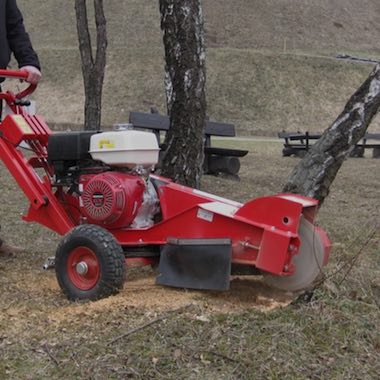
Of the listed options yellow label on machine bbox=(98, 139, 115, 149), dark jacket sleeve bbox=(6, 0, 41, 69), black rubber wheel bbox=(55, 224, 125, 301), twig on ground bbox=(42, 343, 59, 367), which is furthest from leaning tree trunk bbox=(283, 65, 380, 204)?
twig on ground bbox=(42, 343, 59, 367)

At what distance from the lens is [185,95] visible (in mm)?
5566

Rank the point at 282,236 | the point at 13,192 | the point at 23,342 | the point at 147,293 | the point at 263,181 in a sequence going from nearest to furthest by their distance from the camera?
the point at 23,342, the point at 282,236, the point at 147,293, the point at 13,192, the point at 263,181

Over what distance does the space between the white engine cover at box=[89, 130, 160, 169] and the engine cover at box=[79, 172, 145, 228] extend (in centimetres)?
10

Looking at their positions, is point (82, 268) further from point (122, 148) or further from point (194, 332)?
point (194, 332)

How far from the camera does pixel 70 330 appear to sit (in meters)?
3.31

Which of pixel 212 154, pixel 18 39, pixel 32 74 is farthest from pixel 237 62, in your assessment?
pixel 32 74

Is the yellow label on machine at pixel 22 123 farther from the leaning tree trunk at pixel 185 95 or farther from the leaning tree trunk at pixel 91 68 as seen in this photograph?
the leaning tree trunk at pixel 91 68

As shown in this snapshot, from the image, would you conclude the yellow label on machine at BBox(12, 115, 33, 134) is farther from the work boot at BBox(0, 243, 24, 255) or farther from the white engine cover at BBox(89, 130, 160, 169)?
the work boot at BBox(0, 243, 24, 255)

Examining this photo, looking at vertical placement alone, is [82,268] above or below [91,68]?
below

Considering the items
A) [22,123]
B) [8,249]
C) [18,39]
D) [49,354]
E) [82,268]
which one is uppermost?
[18,39]

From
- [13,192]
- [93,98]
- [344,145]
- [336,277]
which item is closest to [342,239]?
[344,145]

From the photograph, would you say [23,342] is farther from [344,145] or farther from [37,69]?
[344,145]

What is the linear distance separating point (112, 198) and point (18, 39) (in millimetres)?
1787

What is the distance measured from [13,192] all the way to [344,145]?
5.08m
